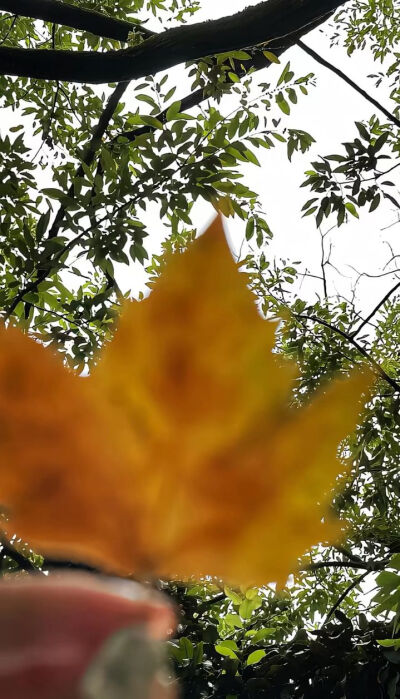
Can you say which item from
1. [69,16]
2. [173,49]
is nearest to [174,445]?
[173,49]

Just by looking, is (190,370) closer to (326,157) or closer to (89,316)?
(89,316)

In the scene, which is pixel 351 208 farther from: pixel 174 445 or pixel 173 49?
pixel 174 445

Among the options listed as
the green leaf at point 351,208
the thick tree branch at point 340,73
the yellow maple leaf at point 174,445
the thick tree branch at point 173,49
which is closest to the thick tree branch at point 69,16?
the thick tree branch at point 173,49

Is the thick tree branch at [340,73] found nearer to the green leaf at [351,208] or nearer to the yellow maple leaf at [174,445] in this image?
the green leaf at [351,208]

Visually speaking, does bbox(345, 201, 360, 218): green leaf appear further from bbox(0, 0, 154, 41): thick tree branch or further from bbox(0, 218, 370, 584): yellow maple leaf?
bbox(0, 218, 370, 584): yellow maple leaf

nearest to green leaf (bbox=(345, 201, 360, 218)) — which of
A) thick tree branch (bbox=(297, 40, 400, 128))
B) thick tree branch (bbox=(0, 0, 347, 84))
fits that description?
thick tree branch (bbox=(297, 40, 400, 128))

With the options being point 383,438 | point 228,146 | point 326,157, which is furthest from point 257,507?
point 383,438

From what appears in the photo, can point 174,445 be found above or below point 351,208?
below
